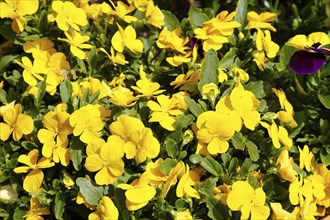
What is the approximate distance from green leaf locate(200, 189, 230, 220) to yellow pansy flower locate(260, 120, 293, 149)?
0.23m

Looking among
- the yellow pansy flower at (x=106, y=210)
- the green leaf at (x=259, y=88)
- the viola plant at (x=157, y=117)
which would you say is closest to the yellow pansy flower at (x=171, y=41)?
the viola plant at (x=157, y=117)

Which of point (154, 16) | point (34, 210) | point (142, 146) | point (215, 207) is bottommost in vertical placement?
point (34, 210)

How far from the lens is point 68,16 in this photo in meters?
1.86

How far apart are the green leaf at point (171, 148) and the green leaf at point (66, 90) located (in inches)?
12.5

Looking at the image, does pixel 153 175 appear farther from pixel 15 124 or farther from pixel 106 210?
pixel 15 124

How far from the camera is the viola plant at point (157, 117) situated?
156cm

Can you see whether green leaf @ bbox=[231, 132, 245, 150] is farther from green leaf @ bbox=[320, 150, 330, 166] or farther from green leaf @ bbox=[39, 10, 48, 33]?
green leaf @ bbox=[39, 10, 48, 33]

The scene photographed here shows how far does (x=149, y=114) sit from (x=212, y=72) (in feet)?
0.68

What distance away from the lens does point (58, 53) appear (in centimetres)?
187

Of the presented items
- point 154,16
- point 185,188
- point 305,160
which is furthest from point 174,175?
point 154,16

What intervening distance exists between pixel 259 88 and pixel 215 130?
0.98ft

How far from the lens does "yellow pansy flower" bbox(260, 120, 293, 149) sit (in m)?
1.62

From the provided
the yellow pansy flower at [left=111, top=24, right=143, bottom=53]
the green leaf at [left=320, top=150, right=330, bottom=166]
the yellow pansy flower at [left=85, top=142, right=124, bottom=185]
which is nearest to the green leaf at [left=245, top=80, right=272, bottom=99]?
the green leaf at [left=320, top=150, right=330, bottom=166]

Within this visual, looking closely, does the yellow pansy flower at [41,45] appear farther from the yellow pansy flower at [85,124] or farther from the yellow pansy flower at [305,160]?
the yellow pansy flower at [305,160]
